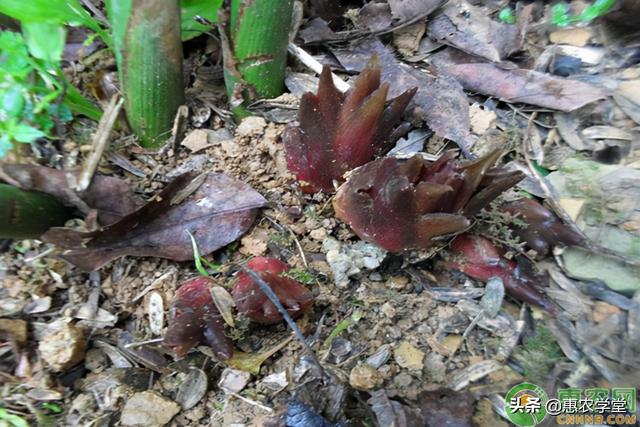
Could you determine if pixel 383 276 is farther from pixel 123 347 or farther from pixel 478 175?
pixel 123 347

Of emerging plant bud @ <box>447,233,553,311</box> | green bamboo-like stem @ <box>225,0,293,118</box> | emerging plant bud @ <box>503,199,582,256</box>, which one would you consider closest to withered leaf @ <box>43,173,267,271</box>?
green bamboo-like stem @ <box>225,0,293,118</box>

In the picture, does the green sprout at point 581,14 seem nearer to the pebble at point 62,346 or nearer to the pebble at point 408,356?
the pebble at point 408,356

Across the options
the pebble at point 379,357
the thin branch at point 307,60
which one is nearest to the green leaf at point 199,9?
the thin branch at point 307,60

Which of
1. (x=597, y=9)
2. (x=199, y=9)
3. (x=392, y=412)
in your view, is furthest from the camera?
(x=597, y=9)

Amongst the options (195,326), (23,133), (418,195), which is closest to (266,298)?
(195,326)

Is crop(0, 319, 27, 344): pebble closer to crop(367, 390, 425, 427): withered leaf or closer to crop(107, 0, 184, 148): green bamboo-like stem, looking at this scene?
crop(107, 0, 184, 148): green bamboo-like stem

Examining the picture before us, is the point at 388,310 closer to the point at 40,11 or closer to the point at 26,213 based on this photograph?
the point at 26,213
